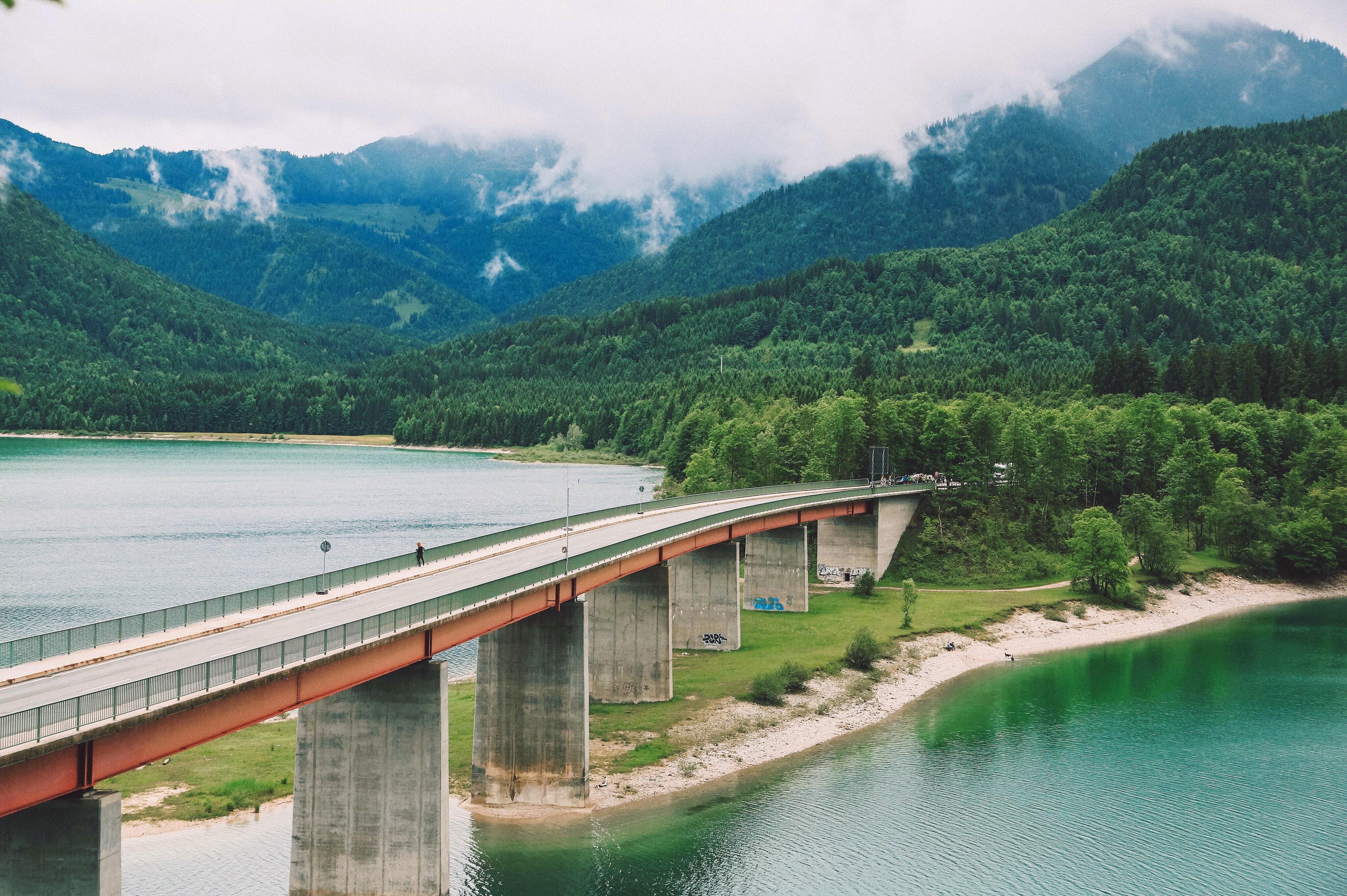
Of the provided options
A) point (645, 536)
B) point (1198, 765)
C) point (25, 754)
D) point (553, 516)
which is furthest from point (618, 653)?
point (553, 516)

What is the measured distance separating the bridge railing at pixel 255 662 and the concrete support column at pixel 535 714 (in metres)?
3.75

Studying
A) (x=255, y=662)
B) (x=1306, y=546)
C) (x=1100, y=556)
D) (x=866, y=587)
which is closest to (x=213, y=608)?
(x=255, y=662)

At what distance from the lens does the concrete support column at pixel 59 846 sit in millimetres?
27625

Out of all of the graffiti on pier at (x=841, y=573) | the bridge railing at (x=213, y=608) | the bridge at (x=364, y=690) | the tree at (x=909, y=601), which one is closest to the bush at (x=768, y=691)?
the bridge at (x=364, y=690)

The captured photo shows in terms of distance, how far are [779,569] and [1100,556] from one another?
2954 centimetres

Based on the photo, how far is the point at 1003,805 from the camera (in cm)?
5578

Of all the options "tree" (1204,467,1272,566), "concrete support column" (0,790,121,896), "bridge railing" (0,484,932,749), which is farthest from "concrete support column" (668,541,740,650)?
"tree" (1204,467,1272,566)

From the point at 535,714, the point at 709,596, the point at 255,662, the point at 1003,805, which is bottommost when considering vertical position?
the point at 1003,805

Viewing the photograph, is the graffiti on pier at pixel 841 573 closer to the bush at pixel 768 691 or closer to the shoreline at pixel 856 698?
the shoreline at pixel 856 698

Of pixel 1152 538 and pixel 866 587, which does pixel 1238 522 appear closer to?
pixel 1152 538

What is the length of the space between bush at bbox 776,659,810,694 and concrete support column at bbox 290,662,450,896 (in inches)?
1386

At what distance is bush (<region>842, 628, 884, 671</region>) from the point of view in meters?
80.4

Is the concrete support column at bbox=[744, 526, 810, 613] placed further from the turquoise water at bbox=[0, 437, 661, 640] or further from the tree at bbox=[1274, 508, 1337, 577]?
the tree at bbox=[1274, 508, 1337, 577]

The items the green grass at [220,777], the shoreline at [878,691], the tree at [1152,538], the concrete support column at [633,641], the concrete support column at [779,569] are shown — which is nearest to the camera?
the green grass at [220,777]
